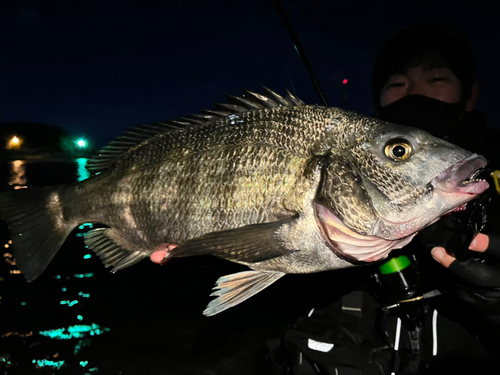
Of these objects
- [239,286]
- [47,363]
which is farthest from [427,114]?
[47,363]

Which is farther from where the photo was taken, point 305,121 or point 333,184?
point 305,121

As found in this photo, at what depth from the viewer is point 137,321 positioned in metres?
3.84

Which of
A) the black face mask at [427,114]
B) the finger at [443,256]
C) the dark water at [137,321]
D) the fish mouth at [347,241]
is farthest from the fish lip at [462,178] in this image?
the dark water at [137,321]

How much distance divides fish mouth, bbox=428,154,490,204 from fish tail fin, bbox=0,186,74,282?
90.4 inches

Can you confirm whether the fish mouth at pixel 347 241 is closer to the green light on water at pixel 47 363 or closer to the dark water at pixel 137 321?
the dark water at pixel 137 321

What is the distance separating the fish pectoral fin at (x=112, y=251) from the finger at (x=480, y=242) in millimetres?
2000

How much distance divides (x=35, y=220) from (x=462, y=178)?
2.60 metres

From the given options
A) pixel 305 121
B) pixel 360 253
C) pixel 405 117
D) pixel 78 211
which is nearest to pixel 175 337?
pixel 78 211

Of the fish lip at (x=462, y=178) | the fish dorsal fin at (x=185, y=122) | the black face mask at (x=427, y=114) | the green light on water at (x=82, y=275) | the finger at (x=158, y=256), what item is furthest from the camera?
the green light on water at (x=82, y=275)

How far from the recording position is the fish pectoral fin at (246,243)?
1497mm

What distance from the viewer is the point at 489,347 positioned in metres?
2.27

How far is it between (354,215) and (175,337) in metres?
2.97

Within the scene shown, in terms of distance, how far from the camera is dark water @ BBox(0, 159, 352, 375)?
2.98m

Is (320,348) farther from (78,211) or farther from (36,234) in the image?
(36,234)
